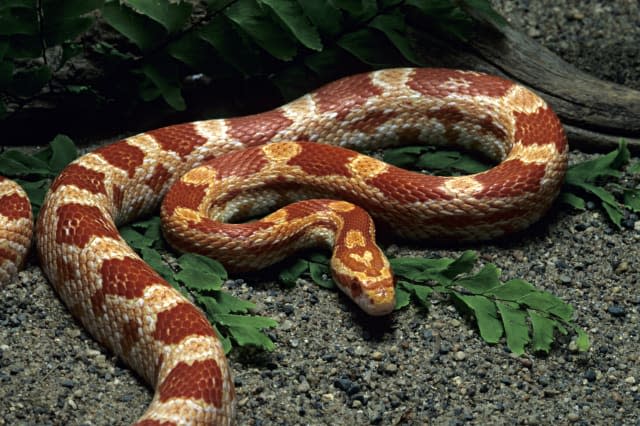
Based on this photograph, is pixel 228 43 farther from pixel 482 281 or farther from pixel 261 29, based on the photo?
pixel 482 281

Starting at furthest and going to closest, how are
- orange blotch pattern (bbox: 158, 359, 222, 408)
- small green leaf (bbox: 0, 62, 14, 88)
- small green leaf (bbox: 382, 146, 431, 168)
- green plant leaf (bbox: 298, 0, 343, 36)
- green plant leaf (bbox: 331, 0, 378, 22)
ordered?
1. small green leaf (bbox: 382, 146, 431, 168)
2. green plant leaf (bbox: 331, 0, 378, 22)
3. green plant leaf (bbox: 298, 0, 343, 36)
4. small green leaf (bbox: 0, 62, 14, 88)
5. orange blotch pattern (bbox: 158, 359, 222, 408)

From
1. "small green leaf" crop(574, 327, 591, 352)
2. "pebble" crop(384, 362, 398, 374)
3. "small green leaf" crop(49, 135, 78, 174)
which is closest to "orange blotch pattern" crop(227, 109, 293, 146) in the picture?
"small green leaf" crop(49, 135, 78, 174)

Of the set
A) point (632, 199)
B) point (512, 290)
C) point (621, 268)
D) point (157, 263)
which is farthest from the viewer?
point (632, 199)

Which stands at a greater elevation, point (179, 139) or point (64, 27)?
point (64, 27)

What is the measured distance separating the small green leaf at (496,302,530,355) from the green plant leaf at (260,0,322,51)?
8.59 feet

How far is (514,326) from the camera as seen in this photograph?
5.43 m

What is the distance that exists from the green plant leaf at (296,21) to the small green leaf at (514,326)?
8.59 feet

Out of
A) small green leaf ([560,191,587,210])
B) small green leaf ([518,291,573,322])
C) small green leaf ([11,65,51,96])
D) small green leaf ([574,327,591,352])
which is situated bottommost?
small green leaf ([574,327,591,352])

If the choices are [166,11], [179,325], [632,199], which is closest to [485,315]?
[632,199]

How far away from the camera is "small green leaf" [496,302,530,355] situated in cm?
532

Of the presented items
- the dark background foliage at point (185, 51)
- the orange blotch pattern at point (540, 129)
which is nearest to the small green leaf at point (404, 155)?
the dark background foliage at point (185, 51)

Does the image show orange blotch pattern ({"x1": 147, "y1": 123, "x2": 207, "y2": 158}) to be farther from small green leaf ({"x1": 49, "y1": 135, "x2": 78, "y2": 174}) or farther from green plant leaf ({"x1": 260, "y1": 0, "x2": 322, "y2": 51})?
green plant leaf ({"x1": 260, "y1": 0, "x2": 322, "y2": 51})

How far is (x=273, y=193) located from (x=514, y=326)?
2.25 m

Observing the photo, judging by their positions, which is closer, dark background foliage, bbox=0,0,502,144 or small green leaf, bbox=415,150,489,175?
dark background foliage, bbox=0,0,502,144
